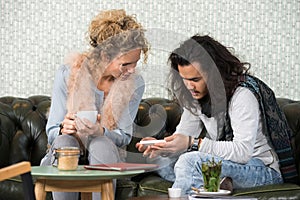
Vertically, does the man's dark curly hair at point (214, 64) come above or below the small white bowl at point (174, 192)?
above

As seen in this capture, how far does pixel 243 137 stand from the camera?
3.46 m

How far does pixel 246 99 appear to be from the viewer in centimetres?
351

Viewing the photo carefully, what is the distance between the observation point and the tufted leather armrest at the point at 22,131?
13.5ft

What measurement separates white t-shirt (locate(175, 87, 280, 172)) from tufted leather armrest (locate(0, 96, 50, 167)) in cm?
113

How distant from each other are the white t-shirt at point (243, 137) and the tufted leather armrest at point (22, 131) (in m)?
1.13

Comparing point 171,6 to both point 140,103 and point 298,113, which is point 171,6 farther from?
point 298,113

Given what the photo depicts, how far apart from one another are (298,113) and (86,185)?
5.08ft

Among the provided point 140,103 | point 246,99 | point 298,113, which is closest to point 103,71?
point 140,103

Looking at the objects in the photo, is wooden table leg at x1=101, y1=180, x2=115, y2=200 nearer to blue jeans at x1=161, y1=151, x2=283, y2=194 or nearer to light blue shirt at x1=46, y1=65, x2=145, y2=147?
blue jeans at x1=161, y1=151, x2=283, y2=194

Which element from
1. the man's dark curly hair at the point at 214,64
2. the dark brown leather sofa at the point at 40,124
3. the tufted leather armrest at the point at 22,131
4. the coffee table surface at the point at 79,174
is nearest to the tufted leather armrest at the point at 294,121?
the dark brown leather sofa at the point at 40,124

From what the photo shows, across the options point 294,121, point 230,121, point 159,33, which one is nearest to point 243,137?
point 230,121

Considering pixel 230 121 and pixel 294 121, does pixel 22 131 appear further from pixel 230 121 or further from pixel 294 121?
pixel 294 121

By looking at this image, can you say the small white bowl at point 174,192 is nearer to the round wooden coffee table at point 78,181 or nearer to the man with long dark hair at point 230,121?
the round wooden coffee table at point 78,181

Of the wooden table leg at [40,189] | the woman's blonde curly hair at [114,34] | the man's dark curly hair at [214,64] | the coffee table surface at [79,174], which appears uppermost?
the woman's blonde curly hair at [114,34]
